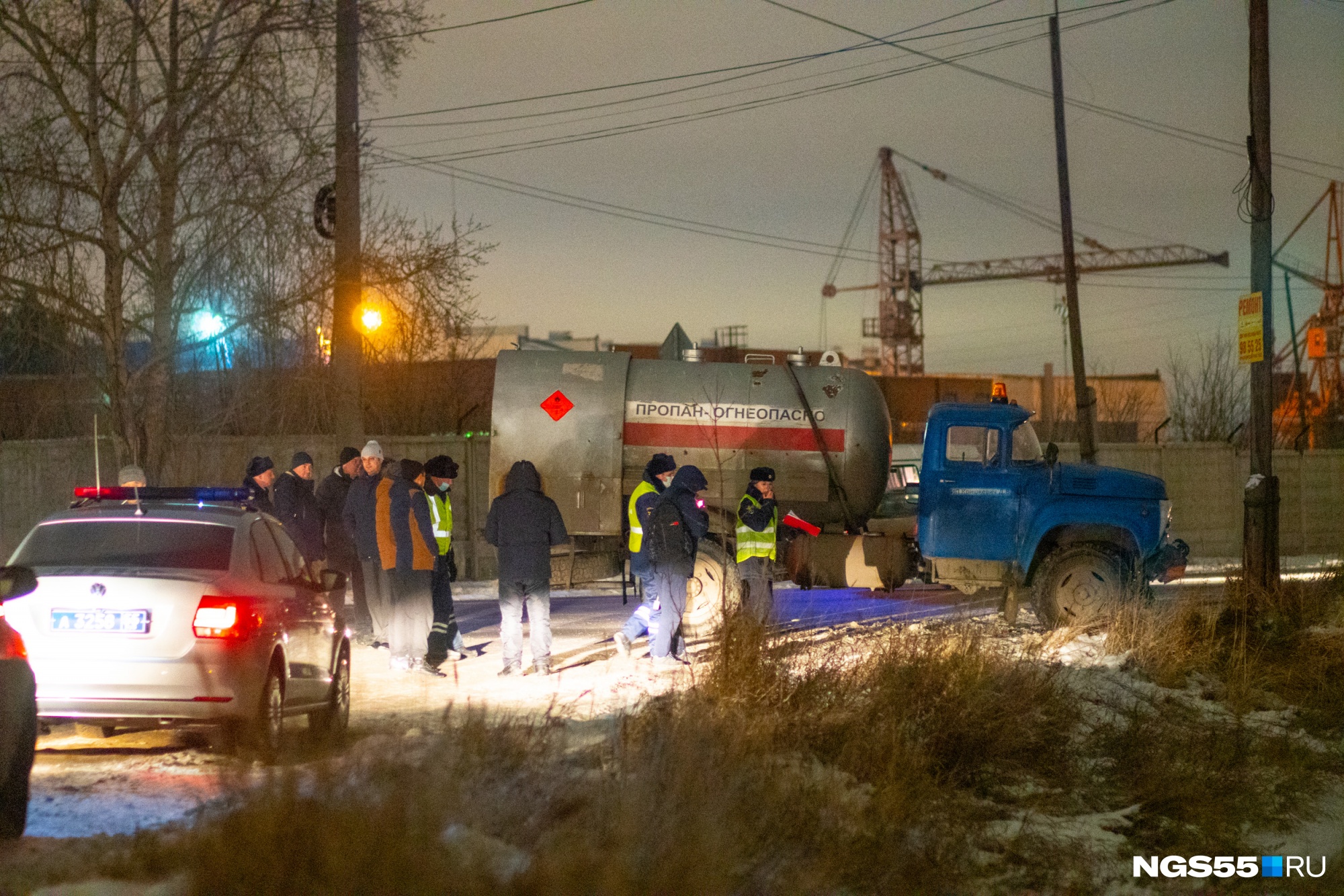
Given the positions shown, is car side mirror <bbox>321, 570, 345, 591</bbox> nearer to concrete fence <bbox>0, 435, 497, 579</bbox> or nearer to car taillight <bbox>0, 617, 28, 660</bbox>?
car taillight <bbox>0, 617, 28, 660</bbox>

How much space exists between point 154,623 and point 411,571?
410 cm

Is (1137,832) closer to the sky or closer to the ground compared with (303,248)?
closer to the ground

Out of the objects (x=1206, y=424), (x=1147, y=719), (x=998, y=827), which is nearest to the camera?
(x=998, y=827)

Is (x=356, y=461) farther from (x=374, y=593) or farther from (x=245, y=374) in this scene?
(x=245, y=374)

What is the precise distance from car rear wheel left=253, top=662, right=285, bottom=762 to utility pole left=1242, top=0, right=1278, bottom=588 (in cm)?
911

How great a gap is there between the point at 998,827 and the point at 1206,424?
23486 millimetres

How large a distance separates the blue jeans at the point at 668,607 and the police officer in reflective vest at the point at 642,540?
345 millimetres

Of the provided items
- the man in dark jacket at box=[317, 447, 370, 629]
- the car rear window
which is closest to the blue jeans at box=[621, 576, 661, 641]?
the man in dark jacket at box=[317, 447, 370, 629]

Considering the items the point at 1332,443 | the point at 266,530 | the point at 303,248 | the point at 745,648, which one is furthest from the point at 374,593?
the point at 1332,443

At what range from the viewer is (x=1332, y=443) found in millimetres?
31438

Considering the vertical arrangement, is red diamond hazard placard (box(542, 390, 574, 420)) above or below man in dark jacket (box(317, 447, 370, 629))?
above

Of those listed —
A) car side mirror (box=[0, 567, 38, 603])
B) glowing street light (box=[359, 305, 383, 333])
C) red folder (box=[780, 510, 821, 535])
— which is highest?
glowing street light (box=[359, 305, 383, 333])

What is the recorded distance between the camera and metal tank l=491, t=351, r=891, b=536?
47.4 ft

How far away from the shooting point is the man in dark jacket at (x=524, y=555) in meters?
10.7
